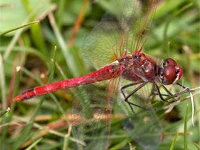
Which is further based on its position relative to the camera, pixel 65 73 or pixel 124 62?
pixel 65 73

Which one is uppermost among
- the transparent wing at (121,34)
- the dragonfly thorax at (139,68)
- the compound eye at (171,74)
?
the transparent wing at (121,34)

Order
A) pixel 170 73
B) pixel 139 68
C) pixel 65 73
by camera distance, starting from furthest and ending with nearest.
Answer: pixel 65 73 → pixel 139 68 → pixel 170 73

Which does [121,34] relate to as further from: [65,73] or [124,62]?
[65,73]

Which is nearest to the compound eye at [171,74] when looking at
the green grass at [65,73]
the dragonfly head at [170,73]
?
the dragonfly head at [170,73]

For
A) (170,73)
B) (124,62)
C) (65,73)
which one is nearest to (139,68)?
(124,62)

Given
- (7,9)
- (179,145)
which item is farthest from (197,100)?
(7,9)

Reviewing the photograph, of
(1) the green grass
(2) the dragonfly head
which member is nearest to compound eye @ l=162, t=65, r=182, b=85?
(2) the dragonfly head

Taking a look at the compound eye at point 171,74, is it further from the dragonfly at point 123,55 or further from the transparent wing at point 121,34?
the transparent wing at point 121,34

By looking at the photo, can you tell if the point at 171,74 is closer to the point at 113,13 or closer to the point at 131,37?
the point at 131,37
